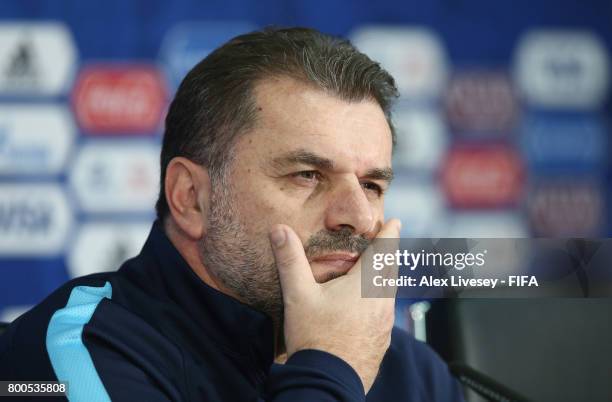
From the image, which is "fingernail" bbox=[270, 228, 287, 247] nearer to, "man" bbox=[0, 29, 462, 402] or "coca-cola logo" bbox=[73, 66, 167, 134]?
"man" bbox=[0, 29, 462, 402]

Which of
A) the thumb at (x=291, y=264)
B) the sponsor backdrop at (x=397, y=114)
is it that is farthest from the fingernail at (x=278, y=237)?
the sponsor backdrop at (x=397, y=114)

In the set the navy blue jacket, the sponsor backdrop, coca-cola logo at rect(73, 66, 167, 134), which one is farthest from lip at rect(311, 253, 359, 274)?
coca-cola logo at rect(73, 66, 167, 134)

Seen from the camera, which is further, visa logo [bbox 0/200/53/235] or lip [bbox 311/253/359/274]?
visa logo [bbox 0/200/53/235]

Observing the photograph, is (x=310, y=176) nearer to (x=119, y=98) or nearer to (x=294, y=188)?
(x=294, y=188)

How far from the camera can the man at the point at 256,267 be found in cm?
97

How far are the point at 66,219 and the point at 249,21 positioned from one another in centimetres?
85

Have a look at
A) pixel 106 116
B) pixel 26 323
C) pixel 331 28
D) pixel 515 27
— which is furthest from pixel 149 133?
pixel 26 323

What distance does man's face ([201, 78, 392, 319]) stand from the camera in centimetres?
111

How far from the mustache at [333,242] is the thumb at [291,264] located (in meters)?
0.02

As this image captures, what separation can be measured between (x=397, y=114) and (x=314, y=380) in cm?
165

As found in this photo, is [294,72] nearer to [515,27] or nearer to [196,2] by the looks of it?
[196,2]

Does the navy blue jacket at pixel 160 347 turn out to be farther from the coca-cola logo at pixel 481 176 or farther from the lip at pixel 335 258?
the coca-cola logo at pixel 481 176

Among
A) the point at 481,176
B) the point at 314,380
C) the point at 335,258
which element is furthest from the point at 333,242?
the point at 481,176

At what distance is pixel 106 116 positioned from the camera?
2482mm
